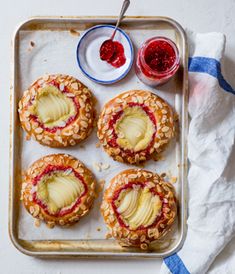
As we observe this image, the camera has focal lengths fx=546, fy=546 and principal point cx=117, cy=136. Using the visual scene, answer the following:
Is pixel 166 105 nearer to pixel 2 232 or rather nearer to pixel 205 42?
pixel 205 42

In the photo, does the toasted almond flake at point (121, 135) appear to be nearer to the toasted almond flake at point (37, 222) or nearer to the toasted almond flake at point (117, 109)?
the toasted almond flake at point (117, 109)

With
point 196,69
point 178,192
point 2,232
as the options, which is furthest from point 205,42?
point 2,232

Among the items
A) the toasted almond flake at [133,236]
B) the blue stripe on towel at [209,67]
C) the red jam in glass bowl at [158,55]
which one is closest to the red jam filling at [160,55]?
the red jam in glass bowl at [158,55]

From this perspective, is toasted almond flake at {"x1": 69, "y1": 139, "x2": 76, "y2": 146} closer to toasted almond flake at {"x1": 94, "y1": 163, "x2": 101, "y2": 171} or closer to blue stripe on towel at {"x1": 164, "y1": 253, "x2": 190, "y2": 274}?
toasted almond flake at {"x1": 94, "y1": 163, "x2": 101, "y2": 171}

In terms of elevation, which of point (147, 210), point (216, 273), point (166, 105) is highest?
point (166, 105)

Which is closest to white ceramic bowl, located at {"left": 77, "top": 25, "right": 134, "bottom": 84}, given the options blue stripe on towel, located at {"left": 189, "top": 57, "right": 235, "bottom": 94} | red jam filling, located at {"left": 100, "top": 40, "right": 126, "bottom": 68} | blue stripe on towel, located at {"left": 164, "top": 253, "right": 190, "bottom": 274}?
red jam filling, located at {"left": 100, "top": 40, "right": 126, "bottom": 68}

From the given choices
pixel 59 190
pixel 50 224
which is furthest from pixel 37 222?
pixel 59 190

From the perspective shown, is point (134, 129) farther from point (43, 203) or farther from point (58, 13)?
point (58, 13)
